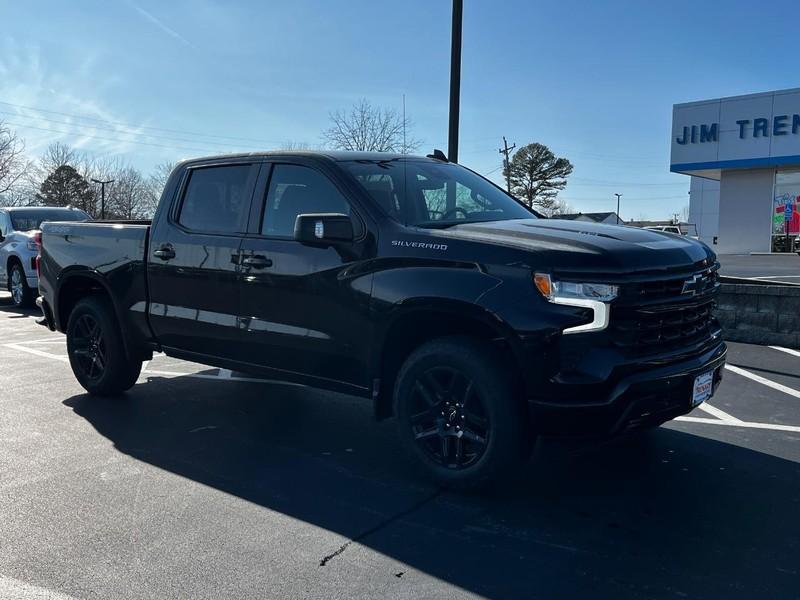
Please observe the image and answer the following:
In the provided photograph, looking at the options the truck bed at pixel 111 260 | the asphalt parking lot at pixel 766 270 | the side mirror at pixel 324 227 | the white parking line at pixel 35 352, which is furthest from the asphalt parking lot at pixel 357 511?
the asphalt parking lot at pixel 766 270

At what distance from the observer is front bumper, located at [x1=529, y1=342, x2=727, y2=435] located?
11.8 ft

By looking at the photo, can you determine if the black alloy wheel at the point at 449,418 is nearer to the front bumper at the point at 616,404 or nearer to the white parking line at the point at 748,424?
the front bumper at the point at 616,404

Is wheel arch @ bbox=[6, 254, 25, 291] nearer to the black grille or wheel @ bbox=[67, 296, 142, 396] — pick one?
wheel @ bbox=[67, 296, 142, 396]

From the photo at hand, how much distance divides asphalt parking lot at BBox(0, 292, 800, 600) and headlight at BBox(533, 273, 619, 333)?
27.2 inches

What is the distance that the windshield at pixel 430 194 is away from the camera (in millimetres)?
4562

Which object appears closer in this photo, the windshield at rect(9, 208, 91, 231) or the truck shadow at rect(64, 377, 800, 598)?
the truck shadow at rect(64, 377, 800, 598)

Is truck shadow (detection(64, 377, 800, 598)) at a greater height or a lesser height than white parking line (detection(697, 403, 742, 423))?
lesser

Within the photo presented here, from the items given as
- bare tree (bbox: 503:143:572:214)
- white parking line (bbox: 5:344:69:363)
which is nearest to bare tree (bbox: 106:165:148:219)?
bare tree (bbox: 503:143:572:214)

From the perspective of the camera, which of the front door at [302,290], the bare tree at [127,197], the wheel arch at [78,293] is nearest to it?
the front door at [302,290]

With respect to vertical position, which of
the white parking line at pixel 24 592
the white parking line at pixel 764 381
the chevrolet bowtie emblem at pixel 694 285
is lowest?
the white parking line at pixel 24 592

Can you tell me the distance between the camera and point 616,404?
11.9 ft

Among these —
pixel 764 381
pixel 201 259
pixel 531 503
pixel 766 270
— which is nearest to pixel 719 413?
pixel 764 381

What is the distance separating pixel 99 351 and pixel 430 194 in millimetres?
3274

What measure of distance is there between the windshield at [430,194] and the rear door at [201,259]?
94 cm
